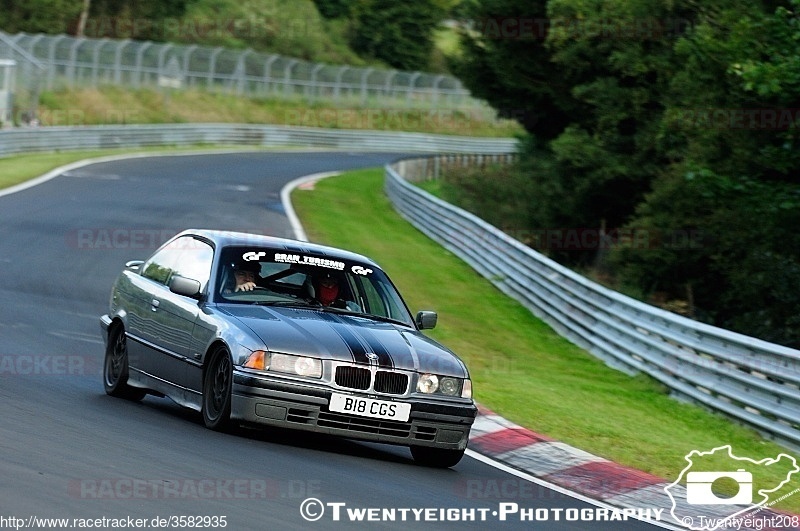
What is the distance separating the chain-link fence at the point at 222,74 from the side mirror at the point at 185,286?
3619 centimetres

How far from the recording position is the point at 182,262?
10.7 metres

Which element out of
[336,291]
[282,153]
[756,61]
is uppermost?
[756,61]

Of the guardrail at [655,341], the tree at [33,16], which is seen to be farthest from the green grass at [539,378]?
the tree at [33,16]

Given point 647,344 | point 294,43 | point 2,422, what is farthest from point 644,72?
point 294,43


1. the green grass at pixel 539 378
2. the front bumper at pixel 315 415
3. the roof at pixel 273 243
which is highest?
the roof at pixel 273 243

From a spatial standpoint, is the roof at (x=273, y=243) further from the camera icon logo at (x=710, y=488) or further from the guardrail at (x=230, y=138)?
the guardrail at (x=230, y=138)

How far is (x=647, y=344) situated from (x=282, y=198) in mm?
18909

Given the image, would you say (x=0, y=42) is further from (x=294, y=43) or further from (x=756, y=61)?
(x=294, y=43)

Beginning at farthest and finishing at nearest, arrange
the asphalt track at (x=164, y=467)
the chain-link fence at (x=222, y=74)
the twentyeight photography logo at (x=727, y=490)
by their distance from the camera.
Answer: the chain-link fence at (x=222, y=74), the twentyeight photography logo at (x=727, y=490), the asphalt track at (x=164, y=467)

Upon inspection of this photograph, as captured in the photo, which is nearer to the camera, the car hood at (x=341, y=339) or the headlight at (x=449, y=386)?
the car hood at (x=341, y=339)

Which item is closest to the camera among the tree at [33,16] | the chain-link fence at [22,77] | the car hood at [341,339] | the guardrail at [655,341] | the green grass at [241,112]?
the car hood at [341,339]

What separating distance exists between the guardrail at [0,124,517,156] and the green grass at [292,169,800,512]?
44.9 feet

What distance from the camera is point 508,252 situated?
24.4 metres

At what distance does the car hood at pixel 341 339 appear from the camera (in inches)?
355
